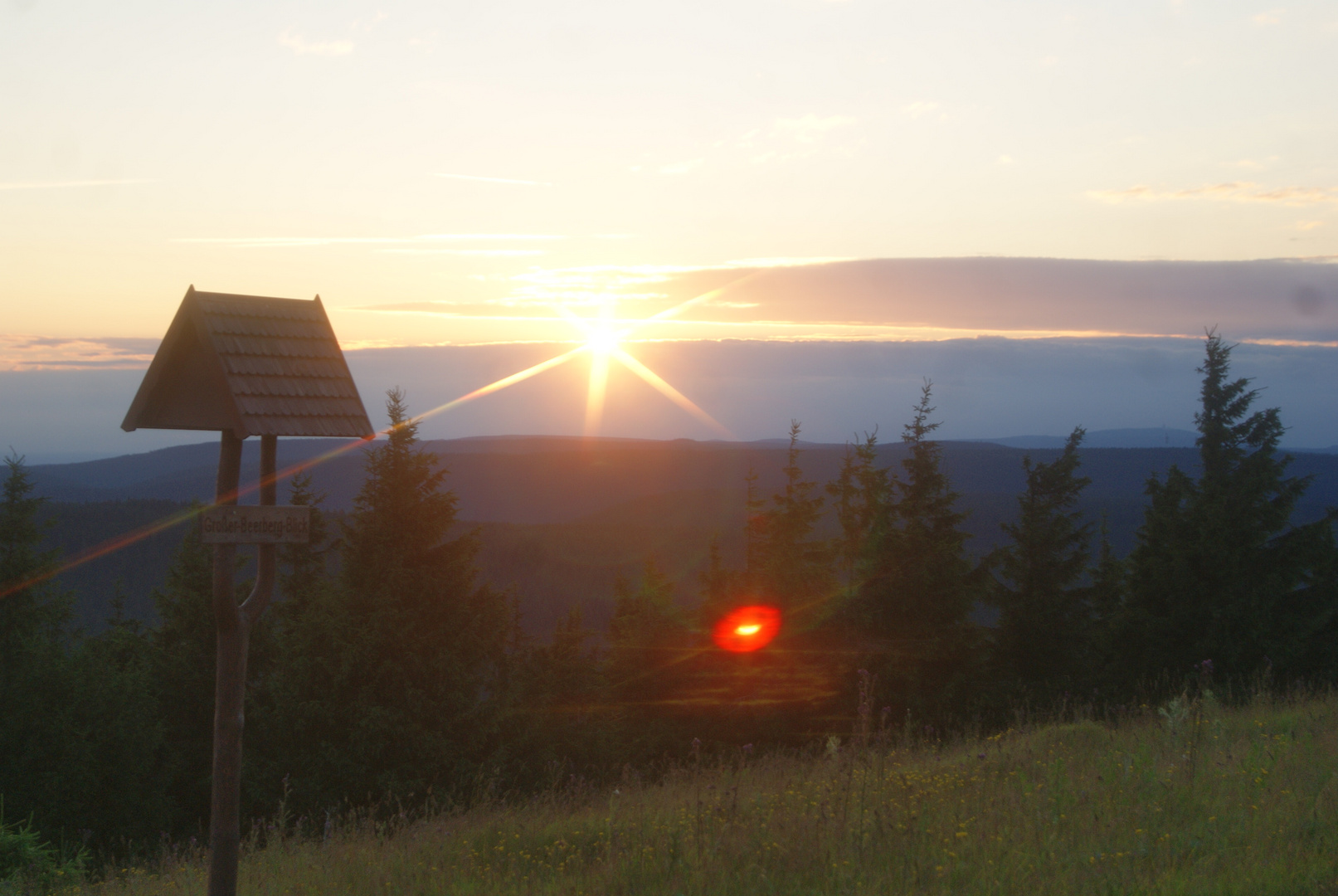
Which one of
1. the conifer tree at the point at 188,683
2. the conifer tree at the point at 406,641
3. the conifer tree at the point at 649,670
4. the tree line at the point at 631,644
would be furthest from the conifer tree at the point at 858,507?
the conifer tree at the point at 188,683

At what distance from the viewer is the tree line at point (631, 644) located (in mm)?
24266

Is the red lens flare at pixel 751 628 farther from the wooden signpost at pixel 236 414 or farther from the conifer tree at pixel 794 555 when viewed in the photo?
the wooden signpost at pixel 236 414

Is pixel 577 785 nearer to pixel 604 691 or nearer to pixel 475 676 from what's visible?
pixel 475 676

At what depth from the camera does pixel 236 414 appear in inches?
221

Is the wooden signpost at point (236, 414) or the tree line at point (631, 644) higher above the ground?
the wooden signpost at point (236, 414)

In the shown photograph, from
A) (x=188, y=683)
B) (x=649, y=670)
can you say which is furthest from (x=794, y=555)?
(x=188, y=683)

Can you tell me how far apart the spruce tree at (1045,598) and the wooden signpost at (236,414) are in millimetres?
31273

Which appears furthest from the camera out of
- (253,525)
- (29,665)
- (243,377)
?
(29,665)

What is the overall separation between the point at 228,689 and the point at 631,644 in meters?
33.4

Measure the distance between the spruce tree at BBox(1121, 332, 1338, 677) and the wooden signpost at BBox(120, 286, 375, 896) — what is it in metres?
32.1

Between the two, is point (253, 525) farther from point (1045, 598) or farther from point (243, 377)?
point (1045, 598)

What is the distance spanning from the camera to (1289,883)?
5.07 meters

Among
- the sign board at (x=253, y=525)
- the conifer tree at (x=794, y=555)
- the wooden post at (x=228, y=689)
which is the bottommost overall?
the conifer tree at (x=794, y=555)

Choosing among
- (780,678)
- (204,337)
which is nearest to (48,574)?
(780,678)
